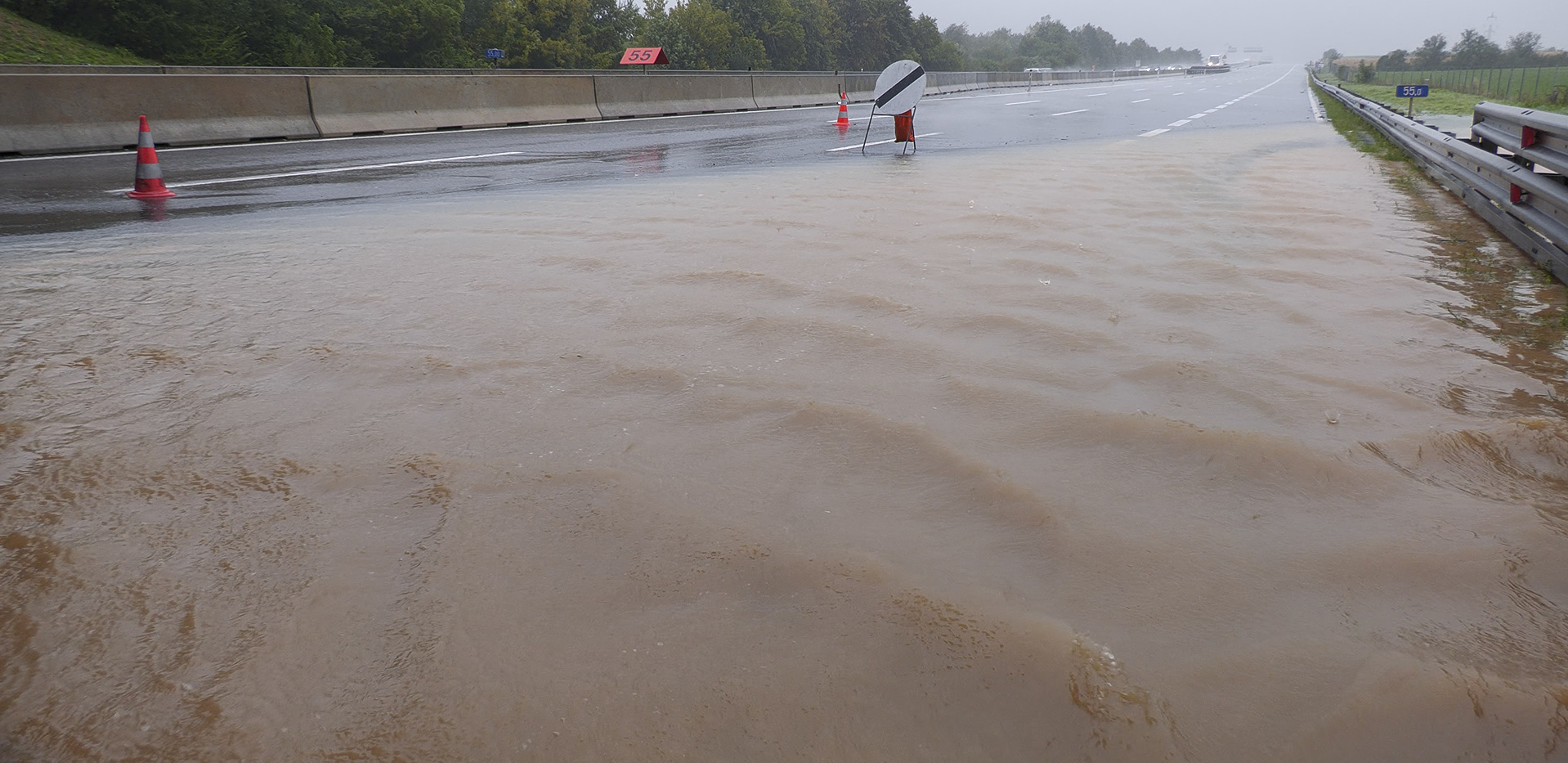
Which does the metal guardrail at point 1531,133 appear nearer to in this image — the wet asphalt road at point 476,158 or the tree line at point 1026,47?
the wet asphalt road at point 476,158

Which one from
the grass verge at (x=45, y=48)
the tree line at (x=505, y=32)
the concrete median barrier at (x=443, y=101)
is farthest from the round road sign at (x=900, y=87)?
the tree line at (x=505, y=32)

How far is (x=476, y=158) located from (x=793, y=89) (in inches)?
739

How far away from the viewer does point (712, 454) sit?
304 centimetres

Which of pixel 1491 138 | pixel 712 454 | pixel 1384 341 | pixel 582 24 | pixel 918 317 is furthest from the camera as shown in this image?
pixel 582 24

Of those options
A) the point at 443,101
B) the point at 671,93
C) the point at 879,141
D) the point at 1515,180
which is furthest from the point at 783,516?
the point at 671,93

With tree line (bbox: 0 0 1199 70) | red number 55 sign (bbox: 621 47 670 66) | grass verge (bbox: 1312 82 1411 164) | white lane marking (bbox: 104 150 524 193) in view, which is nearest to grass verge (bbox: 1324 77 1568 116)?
grass verge (bbox: 1312 82 1411 164)

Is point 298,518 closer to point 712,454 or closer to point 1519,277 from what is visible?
point 712,454

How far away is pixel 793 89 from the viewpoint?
29719 mm

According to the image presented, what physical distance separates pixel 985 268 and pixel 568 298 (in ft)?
7.33

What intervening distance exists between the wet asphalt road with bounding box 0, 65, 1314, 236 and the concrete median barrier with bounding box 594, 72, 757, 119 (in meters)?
1.19

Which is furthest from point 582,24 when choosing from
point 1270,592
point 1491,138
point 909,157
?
point 1270,592

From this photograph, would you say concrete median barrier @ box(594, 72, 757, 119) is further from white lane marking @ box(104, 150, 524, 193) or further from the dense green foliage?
the dense green foliage

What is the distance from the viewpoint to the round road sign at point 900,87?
1288 cm

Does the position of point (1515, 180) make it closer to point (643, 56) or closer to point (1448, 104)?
point (1448, 104)
